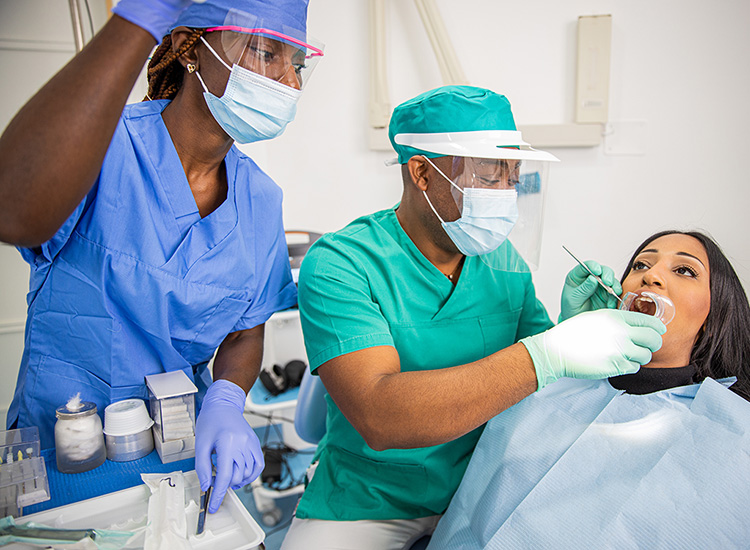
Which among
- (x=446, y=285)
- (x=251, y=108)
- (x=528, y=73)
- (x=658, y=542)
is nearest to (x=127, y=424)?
(x=251, y=108)

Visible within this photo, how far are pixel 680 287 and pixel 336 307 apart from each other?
792 mm

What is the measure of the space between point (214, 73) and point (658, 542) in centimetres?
118

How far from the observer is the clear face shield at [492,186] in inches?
46.6

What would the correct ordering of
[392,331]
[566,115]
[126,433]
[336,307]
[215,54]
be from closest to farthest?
[126,433] < [215,54] < [336,307] < [392,331] < [566,115]

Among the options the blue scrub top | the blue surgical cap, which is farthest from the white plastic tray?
the blue surgical cap

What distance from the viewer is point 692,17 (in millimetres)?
2400

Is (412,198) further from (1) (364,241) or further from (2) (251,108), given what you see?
(2) (251,108)

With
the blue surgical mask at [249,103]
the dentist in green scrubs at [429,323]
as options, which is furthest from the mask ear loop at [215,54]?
the dentist in green scrubs at [429,323]

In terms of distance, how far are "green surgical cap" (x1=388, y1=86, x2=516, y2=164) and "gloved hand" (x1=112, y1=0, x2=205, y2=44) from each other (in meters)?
0.63

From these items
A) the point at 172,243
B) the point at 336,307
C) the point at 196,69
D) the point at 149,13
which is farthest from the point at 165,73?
the point at 336,307

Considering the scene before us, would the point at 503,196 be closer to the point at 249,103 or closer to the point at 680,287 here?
the point at 680,287

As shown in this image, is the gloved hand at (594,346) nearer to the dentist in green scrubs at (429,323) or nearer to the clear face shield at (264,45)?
the dentist in green scrubs at (429,323)

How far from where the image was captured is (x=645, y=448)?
109cm

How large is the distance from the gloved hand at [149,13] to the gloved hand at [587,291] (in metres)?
1.05
